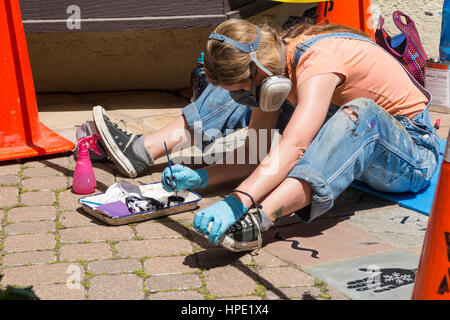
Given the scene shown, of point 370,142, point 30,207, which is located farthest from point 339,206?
point 30,207

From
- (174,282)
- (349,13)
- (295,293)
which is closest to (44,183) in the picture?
(174,282)

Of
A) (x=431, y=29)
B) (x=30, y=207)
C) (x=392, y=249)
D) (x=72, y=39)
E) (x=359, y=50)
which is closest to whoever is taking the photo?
(x=392, y=249)

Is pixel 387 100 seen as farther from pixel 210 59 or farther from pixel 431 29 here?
pixel 431 29

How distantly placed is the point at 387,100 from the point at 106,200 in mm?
1403

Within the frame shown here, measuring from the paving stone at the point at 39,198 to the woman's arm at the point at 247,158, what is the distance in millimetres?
806

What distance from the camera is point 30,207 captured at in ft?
10.0

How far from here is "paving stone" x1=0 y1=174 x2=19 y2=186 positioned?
338 centimetres

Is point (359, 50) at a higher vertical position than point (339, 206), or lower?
higher

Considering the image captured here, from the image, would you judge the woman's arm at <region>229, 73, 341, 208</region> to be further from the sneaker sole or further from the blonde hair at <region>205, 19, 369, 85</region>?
the sneaker sole

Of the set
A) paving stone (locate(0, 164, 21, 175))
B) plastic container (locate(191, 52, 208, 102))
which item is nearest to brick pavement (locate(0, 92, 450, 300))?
paving stone (locate(0, 164, 21, 175))

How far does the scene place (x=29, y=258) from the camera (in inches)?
99.7

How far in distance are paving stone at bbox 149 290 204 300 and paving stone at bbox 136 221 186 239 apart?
0.52 meters

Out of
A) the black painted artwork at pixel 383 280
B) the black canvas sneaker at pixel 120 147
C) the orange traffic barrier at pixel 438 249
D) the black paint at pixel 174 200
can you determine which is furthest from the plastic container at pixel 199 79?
the orange traffic barrier at pixel 438 249

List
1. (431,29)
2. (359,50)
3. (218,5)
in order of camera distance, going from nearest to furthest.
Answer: (359,50)
(218,5)
(431,29)
